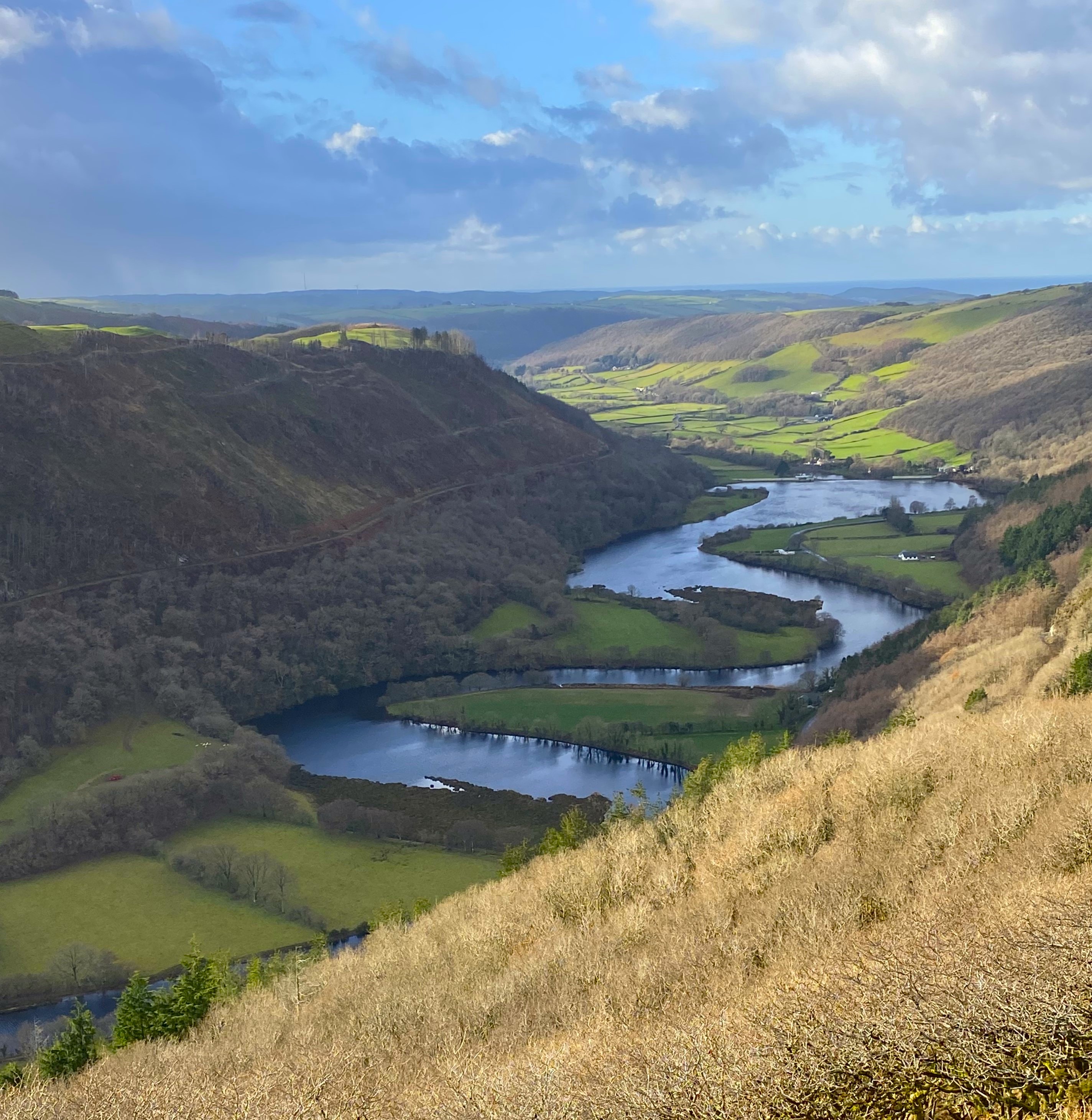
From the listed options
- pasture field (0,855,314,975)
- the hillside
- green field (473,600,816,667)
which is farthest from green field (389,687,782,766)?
the hillside

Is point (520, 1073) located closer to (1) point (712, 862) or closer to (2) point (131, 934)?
(1) point (712, 862)

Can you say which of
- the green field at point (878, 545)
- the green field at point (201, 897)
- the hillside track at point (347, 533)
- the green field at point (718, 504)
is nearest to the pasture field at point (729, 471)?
the green field at point (718, 504)

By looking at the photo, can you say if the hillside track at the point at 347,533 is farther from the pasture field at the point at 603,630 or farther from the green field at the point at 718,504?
the pasture field at the point at 603,630

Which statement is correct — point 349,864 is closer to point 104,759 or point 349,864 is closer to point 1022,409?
point 104,759

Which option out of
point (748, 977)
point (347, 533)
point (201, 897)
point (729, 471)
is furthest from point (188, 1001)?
point (729, 471)

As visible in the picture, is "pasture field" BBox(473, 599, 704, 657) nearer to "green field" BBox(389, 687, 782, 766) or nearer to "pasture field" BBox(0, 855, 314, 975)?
"green field" BBox(389, 687, 782, 766)
